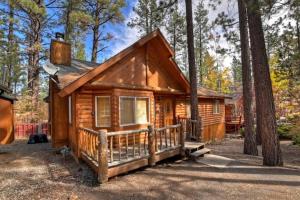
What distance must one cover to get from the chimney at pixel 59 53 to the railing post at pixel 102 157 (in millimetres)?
6896

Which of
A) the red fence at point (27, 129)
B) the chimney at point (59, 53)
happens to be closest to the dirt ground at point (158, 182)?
the chimney at point (59, 53)

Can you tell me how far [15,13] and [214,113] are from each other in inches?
675

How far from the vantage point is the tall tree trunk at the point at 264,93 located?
25.5ft

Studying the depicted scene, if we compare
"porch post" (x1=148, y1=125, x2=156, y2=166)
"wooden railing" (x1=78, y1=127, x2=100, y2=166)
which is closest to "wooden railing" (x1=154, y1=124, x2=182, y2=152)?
"porch post" (x1=148, y1=125, x2=156, y2=166)

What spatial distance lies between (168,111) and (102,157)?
316 inches

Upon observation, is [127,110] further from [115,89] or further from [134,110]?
[115,89]

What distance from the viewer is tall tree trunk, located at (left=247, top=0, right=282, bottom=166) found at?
777cm

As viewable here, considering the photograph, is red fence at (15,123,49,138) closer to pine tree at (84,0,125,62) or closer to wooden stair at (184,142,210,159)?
pine tree at (84,0,125,62)

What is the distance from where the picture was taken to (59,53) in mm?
11430

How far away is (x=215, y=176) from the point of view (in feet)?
21.9

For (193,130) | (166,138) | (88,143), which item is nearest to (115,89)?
(88,143)

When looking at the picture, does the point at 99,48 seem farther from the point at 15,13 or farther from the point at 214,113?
the point at 214,113

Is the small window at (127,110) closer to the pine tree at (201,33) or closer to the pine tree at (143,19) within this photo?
the pine tree at (143,19)

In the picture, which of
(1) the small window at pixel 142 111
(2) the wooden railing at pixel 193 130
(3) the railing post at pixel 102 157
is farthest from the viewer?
(2) the wooden railing at pixel 193 130
